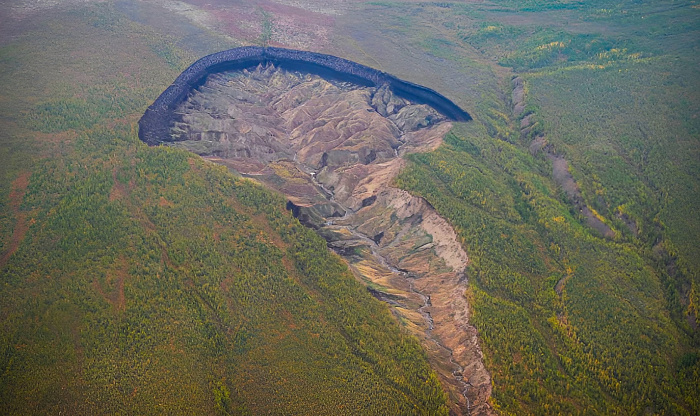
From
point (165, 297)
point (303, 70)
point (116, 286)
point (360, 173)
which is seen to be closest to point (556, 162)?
point (360, 173)

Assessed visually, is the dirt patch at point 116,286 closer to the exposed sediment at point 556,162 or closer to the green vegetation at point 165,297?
the green vegetation at point 165,297

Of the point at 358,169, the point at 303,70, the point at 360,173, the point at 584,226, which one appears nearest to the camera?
the point at 584,226

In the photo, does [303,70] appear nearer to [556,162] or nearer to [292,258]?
[556,162]

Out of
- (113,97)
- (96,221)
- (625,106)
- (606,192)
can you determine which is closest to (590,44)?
(625,106)

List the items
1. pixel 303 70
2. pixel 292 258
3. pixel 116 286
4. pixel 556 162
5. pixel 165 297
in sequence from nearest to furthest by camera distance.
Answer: pixel 116 286, pixel 165 297, pixel 292 258, pixel 556 162, pixel 303 70

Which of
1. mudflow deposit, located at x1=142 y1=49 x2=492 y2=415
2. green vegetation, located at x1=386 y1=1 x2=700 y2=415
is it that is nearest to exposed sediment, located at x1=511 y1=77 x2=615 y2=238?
green vegetation, located at x1=386 y1=1 x2=700 y2=415

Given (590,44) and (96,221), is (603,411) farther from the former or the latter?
(590,44)

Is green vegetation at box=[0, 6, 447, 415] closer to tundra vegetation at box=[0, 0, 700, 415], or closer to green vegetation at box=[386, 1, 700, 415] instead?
tundra vegetation at box=[0, 0, 700, 415]

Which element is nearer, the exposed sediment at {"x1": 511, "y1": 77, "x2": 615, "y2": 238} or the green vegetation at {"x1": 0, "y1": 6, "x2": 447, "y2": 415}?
the green vegetation at {"x1": 0, "y1": 6, "x2": 447, "y2": 415}
